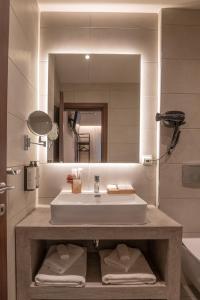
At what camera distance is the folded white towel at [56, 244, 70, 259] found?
164 cm

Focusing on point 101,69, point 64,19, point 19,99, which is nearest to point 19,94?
point 19,99

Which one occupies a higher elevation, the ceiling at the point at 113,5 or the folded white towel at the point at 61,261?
the ceiling at the point at 113,5

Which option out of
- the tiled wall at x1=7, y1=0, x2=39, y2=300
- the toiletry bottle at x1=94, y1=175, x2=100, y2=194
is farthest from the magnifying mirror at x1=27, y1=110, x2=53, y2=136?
the toiletry bottle at x1=94, y1=175, x2=100, y2=194

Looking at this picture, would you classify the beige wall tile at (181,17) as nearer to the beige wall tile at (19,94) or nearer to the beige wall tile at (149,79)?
the beige wall tile at (149,79)

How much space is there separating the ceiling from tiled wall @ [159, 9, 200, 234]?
62 mm

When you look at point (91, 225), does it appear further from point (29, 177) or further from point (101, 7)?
point (101, 7)

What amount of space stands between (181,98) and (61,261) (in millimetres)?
1502

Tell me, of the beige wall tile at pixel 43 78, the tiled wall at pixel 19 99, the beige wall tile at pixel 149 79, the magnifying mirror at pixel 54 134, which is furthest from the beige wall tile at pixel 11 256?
the beige wall tile at pixel 149 79

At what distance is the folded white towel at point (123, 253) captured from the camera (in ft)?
5.41

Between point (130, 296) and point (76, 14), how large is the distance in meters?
2.08

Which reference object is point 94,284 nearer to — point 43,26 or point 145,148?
point 145,148

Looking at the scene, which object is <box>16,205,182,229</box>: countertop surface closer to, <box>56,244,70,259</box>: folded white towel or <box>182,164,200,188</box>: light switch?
<box>56,244,70,259</box>: folded white towel

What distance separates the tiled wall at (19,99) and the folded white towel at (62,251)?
0.34 metres

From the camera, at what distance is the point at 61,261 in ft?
5.29
